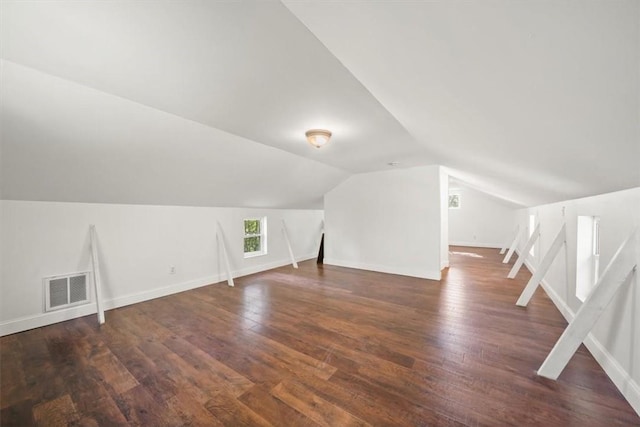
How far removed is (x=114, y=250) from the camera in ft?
11.4

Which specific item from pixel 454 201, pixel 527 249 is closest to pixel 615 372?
pixel 527 249

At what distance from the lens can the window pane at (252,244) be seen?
17.8 ft

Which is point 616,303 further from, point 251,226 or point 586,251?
point 251,226

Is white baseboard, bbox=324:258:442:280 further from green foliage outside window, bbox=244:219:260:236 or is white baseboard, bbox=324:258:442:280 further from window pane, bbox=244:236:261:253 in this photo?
green foliage outside window, bbox=244:219:260:236

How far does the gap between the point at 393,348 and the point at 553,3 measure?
2.53 metres

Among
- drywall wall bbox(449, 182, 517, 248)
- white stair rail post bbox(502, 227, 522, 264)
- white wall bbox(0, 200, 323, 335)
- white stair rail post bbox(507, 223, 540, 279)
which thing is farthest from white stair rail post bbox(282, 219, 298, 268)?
drywall wall bbox(449, 182, 517, 248)

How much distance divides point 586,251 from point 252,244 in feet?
17.6

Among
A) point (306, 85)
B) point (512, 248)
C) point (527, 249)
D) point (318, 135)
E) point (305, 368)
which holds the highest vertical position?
point (306, 85)

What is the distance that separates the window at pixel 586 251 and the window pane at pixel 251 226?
5279 millimetres

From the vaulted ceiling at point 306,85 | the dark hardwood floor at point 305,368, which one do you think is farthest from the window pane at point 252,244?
the vaulted ceiling at point 306,85

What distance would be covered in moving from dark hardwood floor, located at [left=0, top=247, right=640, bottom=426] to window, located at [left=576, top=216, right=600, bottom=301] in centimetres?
A: 53

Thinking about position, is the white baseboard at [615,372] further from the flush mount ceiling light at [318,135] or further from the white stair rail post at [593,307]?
the flush mount ceiling light at [318,135]

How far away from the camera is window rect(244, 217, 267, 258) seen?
214 inches

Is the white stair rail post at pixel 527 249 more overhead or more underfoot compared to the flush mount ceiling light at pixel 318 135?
more underfoot
